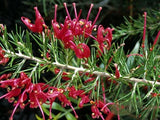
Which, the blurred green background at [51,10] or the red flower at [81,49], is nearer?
the red flower at [81,49]

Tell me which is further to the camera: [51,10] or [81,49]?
[51,10]

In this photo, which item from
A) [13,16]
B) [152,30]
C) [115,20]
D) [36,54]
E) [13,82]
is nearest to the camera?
[13,82]

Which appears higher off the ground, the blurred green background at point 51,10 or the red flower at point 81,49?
the blurred green background at point 51,10

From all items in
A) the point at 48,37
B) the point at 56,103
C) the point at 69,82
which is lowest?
the point at 56,103

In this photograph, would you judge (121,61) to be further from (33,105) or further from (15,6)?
(15,6)

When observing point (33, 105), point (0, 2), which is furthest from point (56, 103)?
point (0, 2)

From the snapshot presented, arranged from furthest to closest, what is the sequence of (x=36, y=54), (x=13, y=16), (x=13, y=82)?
(x=13, y=16)
(x=36, y=54)
(x=13, y=82)

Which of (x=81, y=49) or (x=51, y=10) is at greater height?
(x=51, y=10)

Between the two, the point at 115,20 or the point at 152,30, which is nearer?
the point at 152,30

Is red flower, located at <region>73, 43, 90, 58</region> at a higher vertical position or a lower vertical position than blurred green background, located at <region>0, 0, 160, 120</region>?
lower

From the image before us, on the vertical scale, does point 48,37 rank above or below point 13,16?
below

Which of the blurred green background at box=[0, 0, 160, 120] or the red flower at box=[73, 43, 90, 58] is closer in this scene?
the red flower at box=[73, 43, 90, 58]
